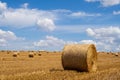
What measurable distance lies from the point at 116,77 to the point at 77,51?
17.5 ft

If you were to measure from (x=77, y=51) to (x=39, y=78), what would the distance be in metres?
5.48

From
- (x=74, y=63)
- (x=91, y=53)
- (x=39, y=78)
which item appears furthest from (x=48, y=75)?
(x=91, y=53)

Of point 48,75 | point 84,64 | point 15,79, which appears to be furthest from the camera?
point 84,64

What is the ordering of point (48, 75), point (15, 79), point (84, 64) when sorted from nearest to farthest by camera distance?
1. point (15, 79)
2. point (48, 75)
3. point (84, 64)

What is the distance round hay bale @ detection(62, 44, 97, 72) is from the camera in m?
21.9

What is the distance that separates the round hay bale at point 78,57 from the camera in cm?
2192

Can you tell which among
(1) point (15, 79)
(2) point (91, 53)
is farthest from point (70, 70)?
(1) point (15, 79)

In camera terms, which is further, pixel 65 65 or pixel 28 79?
pixel 65 65

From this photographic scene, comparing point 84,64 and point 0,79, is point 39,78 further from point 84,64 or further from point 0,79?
point 84,64

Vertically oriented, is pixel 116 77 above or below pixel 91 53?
below

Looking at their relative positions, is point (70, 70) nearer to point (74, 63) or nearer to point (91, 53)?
point (74, 63)

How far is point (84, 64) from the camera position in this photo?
21906mm

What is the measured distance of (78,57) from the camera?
71.9ft

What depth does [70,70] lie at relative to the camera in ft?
72.0
